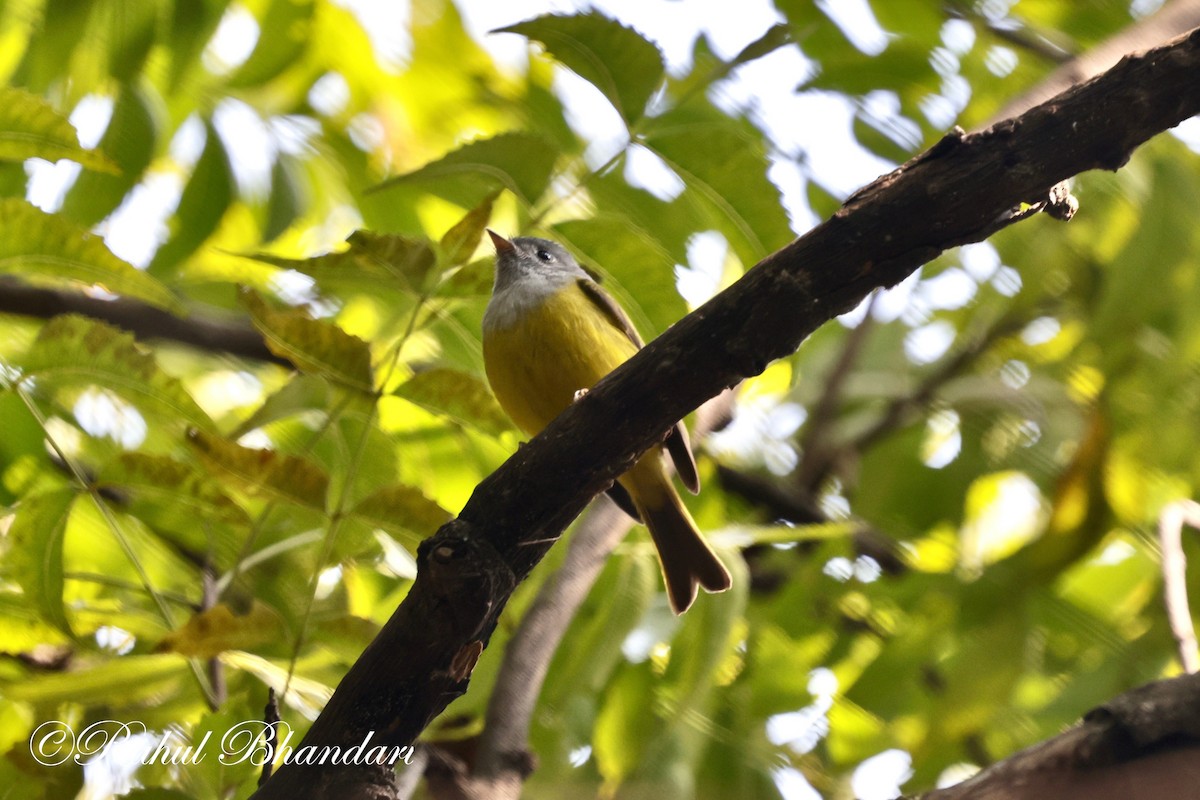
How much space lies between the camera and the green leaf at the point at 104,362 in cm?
255

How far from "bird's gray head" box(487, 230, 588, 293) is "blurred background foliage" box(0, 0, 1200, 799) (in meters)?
0.25

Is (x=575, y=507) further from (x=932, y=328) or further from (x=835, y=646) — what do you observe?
(x=932, y=328)

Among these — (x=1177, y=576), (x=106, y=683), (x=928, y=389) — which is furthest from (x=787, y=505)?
(x=106, y=683)

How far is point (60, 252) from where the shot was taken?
2.53m

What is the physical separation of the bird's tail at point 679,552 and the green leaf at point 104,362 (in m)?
1.45

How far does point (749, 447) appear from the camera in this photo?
5.19 metres

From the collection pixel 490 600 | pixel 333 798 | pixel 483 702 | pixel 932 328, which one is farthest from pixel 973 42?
pixel 333 798

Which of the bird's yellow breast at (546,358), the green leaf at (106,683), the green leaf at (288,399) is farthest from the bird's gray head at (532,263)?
the green leaf at (106,683)

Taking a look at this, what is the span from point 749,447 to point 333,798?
3451mm

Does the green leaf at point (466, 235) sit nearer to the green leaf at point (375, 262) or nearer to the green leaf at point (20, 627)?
the green leaf at point (375, 262)

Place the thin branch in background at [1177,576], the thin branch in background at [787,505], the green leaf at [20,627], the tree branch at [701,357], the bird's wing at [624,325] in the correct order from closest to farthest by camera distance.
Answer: the tree branch at [701,357], the green leaf at [20,627], the thin branch in background at [1177,576], the bird's wing at [624,325], the thin branch in background at [787,505]

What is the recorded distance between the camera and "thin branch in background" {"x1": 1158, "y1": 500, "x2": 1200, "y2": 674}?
307 cm

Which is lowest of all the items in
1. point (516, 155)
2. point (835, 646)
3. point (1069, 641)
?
point (835, 646)

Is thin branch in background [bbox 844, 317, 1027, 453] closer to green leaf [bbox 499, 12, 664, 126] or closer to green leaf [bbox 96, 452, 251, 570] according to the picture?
green leaf [bbox 499, 12, 664, 126]
